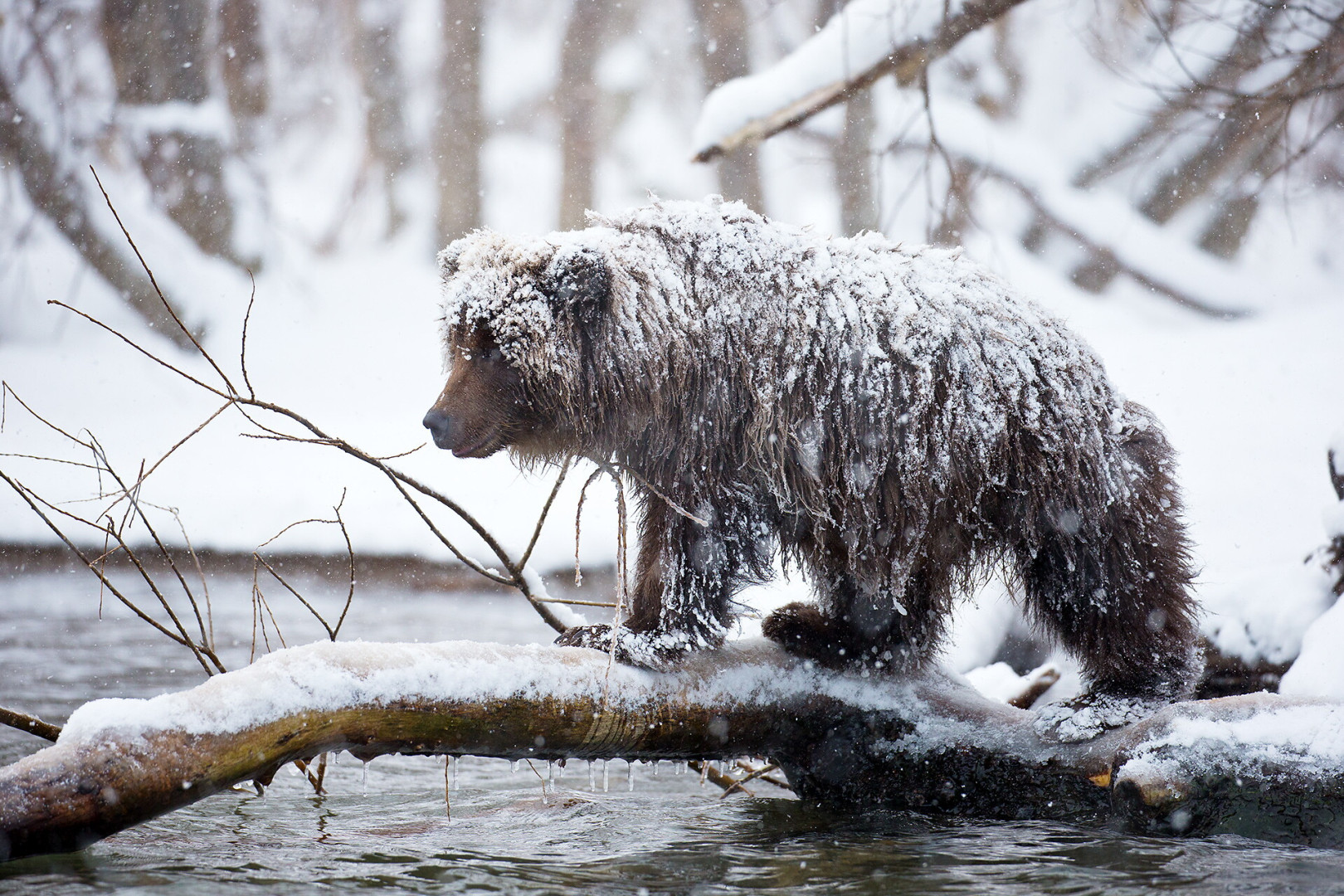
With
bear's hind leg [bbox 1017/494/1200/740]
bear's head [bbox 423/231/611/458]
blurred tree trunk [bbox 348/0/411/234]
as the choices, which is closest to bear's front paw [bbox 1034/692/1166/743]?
bear's hind leg [bbox 1017/494/1200/740]

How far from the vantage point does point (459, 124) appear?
17391 millimetres

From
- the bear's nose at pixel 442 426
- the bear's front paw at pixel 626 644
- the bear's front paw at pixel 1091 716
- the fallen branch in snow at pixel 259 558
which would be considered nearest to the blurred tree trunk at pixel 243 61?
the fallen branch in snow at pixel 259 558

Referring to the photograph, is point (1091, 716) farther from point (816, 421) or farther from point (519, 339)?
point (519, 339)

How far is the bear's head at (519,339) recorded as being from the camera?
3.09 metres

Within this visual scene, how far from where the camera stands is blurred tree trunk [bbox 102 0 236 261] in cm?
1430

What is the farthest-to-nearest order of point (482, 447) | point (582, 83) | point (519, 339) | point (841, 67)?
point (582, 83), point (841, 67), point (482, 447), point (519, 339)

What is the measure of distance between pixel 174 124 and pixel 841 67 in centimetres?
1080

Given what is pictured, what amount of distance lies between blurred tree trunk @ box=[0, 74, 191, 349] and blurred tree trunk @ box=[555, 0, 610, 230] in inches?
263

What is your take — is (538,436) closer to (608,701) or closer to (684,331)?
(684,331)

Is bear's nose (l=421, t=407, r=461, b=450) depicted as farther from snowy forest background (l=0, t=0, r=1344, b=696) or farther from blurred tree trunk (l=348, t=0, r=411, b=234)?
blurred tree trunk (l=348, t=0, r=411, b=234)

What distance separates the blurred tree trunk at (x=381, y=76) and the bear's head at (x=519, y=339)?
1583 cm

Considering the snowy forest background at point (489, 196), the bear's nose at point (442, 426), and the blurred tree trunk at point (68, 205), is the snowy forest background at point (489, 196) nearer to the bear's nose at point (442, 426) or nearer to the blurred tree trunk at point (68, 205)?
the blurred tree trunk at point (68, 205)

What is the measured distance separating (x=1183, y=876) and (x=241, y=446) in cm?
1230

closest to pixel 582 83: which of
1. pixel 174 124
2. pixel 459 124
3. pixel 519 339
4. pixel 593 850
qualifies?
pixel 459 124
